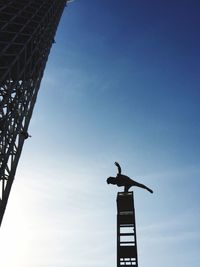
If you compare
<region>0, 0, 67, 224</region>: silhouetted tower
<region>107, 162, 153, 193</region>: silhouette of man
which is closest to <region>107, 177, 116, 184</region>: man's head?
<region>107, 162, 153, 193</region>: silhouette of man

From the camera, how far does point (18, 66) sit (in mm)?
15477

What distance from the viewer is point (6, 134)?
1425cm

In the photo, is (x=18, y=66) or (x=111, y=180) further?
(x=18, y=66)

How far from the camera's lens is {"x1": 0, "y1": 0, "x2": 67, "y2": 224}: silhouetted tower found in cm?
1430

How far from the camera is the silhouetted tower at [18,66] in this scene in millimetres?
14305

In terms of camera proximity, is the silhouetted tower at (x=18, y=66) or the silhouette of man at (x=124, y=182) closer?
the silhouette of man at (x=124, y=182)

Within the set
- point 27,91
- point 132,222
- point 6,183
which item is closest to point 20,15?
point 27,91

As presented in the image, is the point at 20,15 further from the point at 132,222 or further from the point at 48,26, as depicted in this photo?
the point at 132,222

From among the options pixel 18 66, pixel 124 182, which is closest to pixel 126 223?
pixel 124 182

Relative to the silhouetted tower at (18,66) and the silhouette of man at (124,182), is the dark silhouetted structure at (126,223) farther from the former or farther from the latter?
the silhouetted tower at (18,66)

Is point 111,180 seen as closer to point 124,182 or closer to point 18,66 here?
point 124,182

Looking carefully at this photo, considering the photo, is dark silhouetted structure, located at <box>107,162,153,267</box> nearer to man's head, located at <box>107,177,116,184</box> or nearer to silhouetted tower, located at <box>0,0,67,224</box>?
man's head, located at <box>107,177,116,184</box>

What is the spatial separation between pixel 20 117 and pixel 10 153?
2.22 meters

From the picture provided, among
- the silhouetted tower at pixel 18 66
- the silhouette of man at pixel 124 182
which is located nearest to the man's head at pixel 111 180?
the silhouette of man at pixel 124 182
